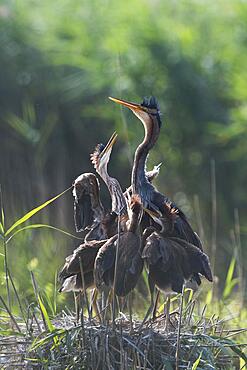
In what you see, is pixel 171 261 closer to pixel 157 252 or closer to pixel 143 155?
pixel 157 252

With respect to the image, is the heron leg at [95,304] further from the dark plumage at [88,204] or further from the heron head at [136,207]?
the heron head at [136,207]

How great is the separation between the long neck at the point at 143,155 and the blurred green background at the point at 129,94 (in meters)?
4.53

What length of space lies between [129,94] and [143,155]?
4.85 metres

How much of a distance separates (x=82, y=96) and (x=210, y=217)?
1.62m

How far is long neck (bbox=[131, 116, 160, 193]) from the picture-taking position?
4.46 meters

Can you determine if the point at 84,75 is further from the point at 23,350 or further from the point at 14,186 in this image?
the point at 23,350

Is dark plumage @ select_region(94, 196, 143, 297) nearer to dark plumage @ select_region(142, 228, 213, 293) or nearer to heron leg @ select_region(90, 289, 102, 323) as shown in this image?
dark plumage @ select_region(142, 228, 213, 293)

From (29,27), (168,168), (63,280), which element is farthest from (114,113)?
(63,280)

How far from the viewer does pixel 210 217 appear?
9.59 m

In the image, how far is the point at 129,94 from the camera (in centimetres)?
932

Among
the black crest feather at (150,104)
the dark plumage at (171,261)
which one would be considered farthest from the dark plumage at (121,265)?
the black crest feather at (150,104)

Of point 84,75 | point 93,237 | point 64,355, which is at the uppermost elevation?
point 84,75

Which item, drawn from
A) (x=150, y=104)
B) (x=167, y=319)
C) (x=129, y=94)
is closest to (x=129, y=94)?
(x=129, y=94)

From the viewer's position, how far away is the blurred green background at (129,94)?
377 inches
